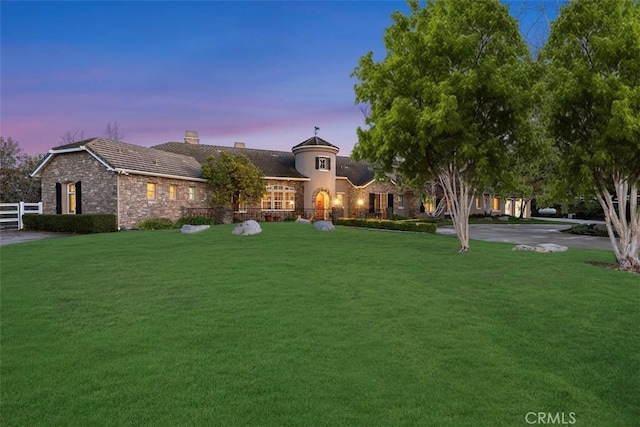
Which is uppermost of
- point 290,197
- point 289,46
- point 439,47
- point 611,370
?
point 289,46

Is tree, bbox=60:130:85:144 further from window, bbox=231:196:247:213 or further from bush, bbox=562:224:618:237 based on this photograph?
bush, bbox=562:224:618:237

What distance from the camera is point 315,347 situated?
167 inches

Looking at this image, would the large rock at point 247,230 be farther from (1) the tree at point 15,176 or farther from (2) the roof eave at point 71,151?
(1) the tree at point 15,176

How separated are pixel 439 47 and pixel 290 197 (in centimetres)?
2091

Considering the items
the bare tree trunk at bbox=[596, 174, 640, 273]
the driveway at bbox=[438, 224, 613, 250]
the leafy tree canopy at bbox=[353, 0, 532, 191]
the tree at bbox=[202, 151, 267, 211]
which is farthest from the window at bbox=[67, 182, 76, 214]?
the bare tree trunk at bbox=[596, 174, 640, 273]

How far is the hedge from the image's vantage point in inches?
820

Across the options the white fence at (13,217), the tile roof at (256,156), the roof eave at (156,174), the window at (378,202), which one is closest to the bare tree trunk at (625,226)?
the roof eave at (156,174)

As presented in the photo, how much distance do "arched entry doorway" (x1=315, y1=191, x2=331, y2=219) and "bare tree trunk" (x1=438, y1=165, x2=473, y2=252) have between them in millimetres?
18820

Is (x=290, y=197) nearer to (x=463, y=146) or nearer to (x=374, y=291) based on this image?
(x=463, y=146)

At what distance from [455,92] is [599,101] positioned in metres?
3.51

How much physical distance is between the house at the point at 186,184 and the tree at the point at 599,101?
10677 millimetres

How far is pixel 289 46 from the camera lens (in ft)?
60.8

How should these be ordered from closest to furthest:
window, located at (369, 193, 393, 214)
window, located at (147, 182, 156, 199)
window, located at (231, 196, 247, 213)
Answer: window, located at (147, 182, 156, 199), window, located at (231, 196, 247, 213), window, located at (369, 193, 393, 214)

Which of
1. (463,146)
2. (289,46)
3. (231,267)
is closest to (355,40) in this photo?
(289,46)
